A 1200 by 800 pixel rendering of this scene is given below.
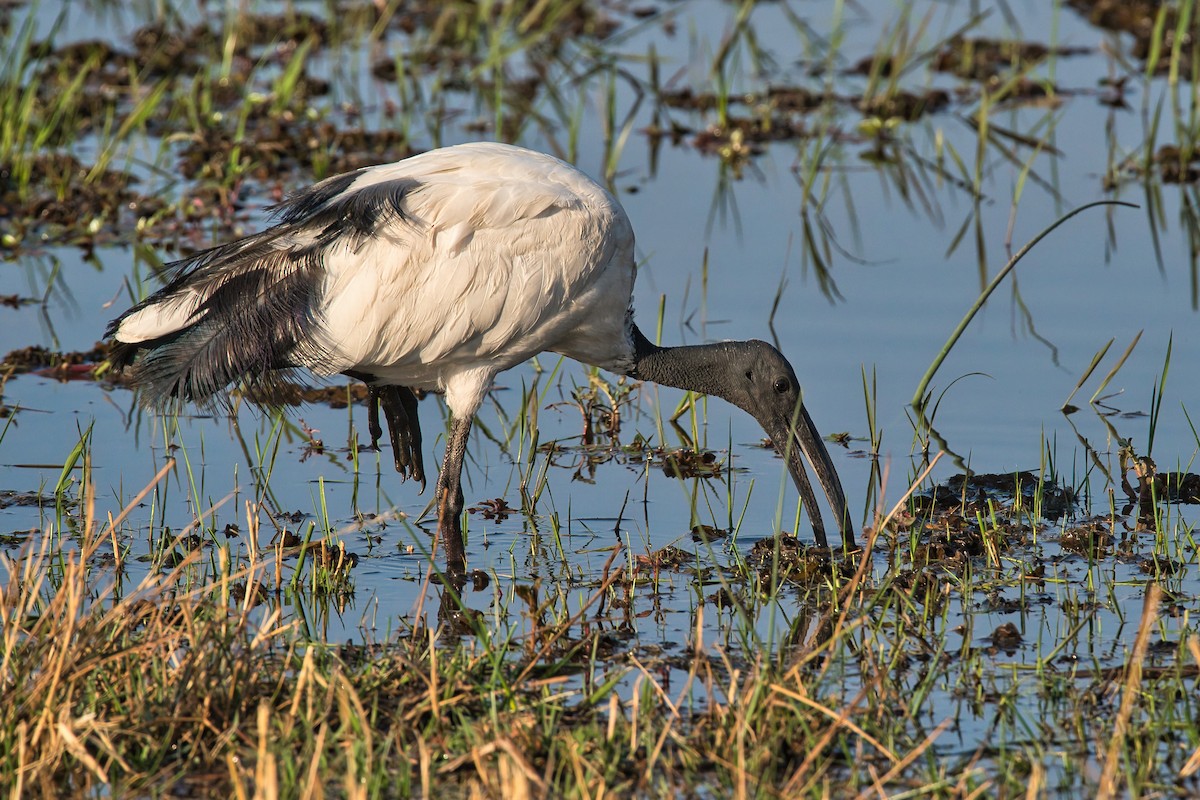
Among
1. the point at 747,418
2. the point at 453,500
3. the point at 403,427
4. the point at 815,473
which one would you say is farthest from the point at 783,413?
the point at 403,427

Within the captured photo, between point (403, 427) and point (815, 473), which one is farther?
point (403, 427)

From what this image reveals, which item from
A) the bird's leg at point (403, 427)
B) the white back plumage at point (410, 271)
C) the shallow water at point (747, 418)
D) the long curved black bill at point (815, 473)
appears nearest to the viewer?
the shallow water at point (747, 418)

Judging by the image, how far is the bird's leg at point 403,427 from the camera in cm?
604

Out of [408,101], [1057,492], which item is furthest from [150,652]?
[408,101]

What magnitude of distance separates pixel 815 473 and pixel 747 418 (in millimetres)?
1155

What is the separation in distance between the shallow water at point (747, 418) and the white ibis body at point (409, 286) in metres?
0.48

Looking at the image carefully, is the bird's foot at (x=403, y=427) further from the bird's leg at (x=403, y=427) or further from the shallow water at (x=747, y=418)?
the shallow water at (x=747, y=418)

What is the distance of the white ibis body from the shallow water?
483 mm

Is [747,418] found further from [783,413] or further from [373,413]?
[373,413]

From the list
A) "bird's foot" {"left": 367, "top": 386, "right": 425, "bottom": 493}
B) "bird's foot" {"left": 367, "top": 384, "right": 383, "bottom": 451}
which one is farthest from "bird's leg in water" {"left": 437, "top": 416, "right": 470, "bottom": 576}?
"bird's foot" {"left": 367, "top": 384, "right": 383, "bottom": 451}

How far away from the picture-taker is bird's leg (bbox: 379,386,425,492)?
238 inches

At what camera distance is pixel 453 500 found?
5633 millimetres

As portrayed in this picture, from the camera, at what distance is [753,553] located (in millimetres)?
5434

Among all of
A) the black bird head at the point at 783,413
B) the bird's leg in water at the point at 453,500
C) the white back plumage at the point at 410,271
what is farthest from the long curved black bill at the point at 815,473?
the bird's leg in water at the point at 453,500
